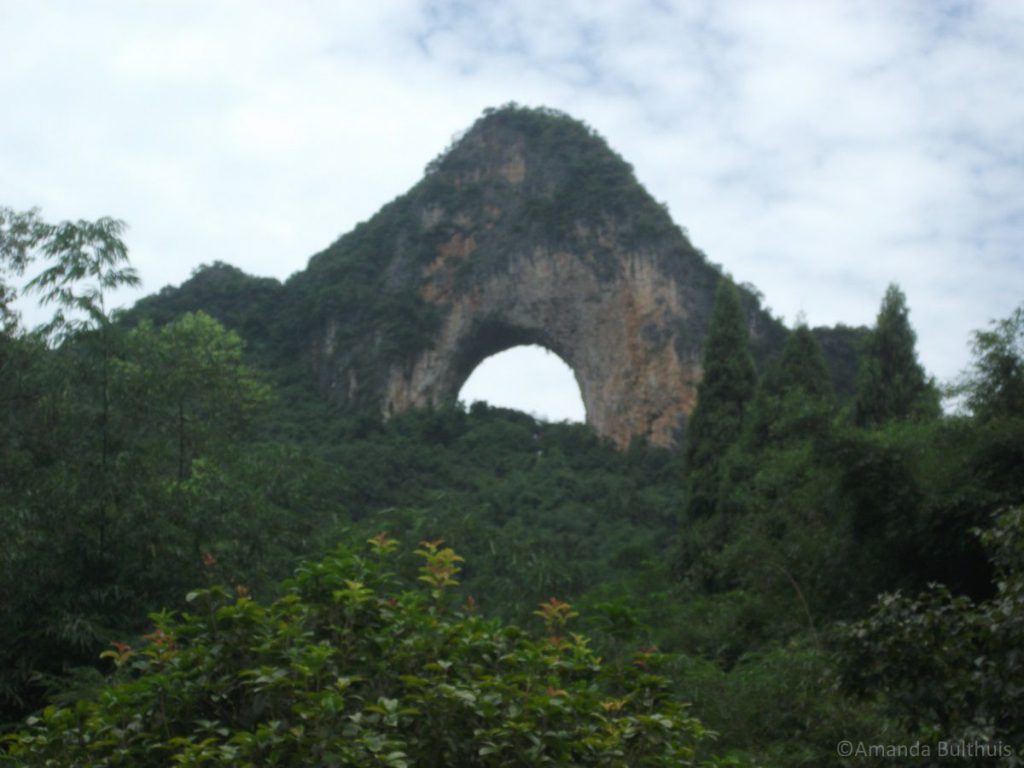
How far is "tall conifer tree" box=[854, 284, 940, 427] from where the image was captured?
20.9 metres

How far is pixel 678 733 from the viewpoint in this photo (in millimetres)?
4465

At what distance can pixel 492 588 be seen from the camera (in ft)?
54.5

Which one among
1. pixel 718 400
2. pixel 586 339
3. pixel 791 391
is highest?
pixel 586 339

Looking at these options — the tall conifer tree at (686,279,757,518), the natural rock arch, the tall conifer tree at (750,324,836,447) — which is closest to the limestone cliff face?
the natural rock arch

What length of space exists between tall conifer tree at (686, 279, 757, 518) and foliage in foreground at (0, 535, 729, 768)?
16053mm

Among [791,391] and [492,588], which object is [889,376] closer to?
[791,391]

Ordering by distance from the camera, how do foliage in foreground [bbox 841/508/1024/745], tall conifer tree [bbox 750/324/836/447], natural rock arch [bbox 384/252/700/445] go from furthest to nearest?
natural rock arch [bbox 384/252/700/445] → tall conifer tree [bbox 750/324/836/447] → foliage in foreground [bbox 841/508/1024/745]

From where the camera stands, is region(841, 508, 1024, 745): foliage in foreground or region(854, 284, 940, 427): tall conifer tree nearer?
region(841, 508, 1024, 745): foliage in foreground

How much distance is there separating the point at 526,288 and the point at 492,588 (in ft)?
83.6

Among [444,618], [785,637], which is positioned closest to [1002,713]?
[444,618]

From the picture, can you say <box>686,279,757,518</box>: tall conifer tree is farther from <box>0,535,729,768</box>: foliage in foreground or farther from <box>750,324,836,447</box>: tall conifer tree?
<box>0,535,729,768</box>: foliage in foreground

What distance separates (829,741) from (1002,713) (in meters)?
3.10


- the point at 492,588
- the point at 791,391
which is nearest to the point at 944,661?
the point at 492,588

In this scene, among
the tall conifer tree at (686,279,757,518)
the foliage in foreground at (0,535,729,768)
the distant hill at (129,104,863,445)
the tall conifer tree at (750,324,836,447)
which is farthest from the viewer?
the distant hill at (129,104,863,445)
